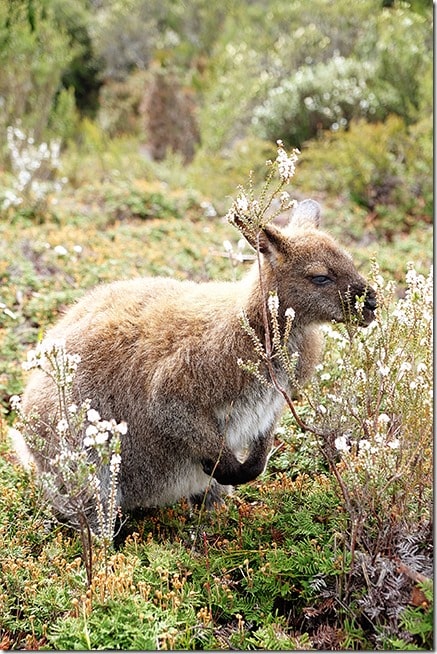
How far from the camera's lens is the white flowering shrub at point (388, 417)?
9.48ft

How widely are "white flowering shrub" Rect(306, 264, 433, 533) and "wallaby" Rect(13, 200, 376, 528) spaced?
29cm

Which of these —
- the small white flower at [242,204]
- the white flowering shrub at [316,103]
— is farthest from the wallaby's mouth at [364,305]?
the white flowering shrub at [316,103]

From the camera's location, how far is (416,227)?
28.3ft

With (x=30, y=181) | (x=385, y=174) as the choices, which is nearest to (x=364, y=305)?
(x=30, y=181)

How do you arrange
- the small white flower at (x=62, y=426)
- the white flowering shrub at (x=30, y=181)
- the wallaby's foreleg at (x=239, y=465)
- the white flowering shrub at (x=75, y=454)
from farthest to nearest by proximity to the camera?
1. the white flowering shrub at (x=30, y=181)
2. the wallaby's foreleg at (x=239, y=465)
3. the small white flower at (x=62, y=426)
4. the white flowering shrub at (x=75, y=454)

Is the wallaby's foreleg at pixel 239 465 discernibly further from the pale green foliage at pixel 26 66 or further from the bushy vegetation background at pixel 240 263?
the pale green foliage at pixel 26 66

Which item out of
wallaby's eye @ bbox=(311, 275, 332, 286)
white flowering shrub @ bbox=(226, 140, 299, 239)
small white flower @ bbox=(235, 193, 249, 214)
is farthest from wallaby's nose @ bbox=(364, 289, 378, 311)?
small white flower @ bbox=(235, 193, 249, 214)

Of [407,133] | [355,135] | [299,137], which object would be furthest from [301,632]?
[299,137]

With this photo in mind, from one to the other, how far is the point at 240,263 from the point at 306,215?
2.88m

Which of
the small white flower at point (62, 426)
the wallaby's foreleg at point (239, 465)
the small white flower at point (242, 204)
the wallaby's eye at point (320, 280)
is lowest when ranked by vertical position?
the wallaby's foreleg at point (239, 465)

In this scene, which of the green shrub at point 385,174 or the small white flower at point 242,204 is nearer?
the small white flower at point 242,204

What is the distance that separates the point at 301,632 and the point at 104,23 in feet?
64.0

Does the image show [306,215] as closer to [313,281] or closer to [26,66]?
[313,281]

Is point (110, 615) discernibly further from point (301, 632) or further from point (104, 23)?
point (104, 23)
